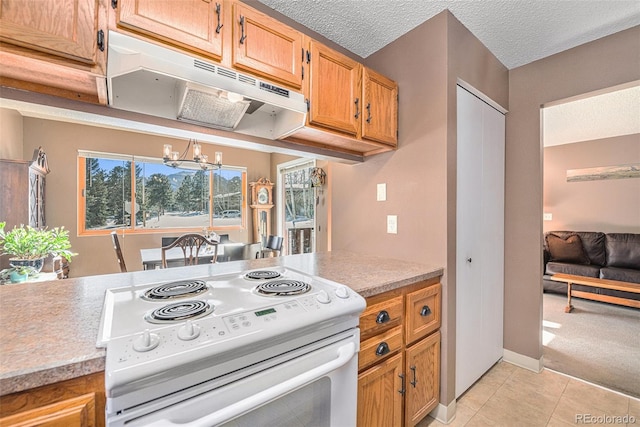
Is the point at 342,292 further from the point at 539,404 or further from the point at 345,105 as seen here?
the point at 539,404

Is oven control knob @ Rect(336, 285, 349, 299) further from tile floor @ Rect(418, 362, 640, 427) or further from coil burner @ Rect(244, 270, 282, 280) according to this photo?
tile floor @ Rect(418, 362, 640, 427)

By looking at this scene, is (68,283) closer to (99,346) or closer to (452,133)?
(99,346)

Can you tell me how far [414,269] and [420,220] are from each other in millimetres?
342

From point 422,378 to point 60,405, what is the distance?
1.51 meters

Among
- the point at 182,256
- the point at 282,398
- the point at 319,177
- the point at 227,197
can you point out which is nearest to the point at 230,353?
the point at 282,398

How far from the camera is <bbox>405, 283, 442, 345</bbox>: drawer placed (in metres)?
1.41

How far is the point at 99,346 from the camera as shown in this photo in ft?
2.20

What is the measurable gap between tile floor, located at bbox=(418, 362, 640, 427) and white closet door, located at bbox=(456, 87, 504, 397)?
101mm

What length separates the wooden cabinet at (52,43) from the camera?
812mm

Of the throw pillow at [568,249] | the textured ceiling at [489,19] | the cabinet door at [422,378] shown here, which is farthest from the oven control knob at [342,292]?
the throw pillow at [568,249]

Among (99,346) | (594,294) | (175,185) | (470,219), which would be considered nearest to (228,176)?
(175,185)

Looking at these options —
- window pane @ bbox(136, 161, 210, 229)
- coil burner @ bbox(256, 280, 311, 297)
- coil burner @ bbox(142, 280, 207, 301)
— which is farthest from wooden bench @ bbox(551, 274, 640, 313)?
window pane @ bbox(136, 161, 210, 229)

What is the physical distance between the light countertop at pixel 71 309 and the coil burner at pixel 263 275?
232mm

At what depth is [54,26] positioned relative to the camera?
860 millimetres
